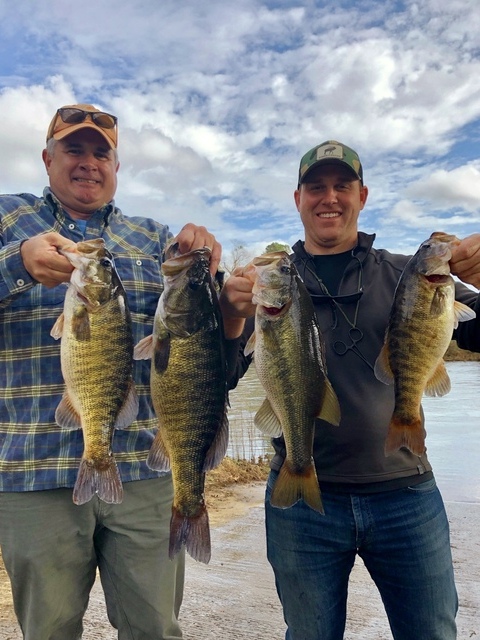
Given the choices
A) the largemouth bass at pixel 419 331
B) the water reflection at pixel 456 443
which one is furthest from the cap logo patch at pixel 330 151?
the water reflection at pixel 456 443

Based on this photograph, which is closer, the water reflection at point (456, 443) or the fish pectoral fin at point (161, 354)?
the fish pectoral fin at point (161, 354)

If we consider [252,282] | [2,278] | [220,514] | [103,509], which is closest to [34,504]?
[103,509]

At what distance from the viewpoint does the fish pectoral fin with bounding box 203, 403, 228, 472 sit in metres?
2.77

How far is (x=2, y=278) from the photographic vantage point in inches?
106

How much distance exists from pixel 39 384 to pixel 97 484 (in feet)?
2.39

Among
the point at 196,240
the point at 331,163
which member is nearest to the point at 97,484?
the point at 196,240

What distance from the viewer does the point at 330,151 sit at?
337 centimetres

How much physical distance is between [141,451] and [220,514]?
4.30 metres

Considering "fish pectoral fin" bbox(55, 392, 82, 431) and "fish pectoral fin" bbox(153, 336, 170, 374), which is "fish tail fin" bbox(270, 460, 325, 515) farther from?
"fish pectoral fin" bbox(55, 392, 82, 431)

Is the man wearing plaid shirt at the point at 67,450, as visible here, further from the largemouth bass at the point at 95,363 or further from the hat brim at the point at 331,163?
the hat brim at the point at 331,163

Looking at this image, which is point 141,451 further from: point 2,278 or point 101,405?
point 2,278

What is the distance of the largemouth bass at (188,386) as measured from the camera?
268 cm

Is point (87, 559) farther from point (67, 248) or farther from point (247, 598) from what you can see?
point (247, 598)

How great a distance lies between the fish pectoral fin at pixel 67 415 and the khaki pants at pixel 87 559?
548mm
